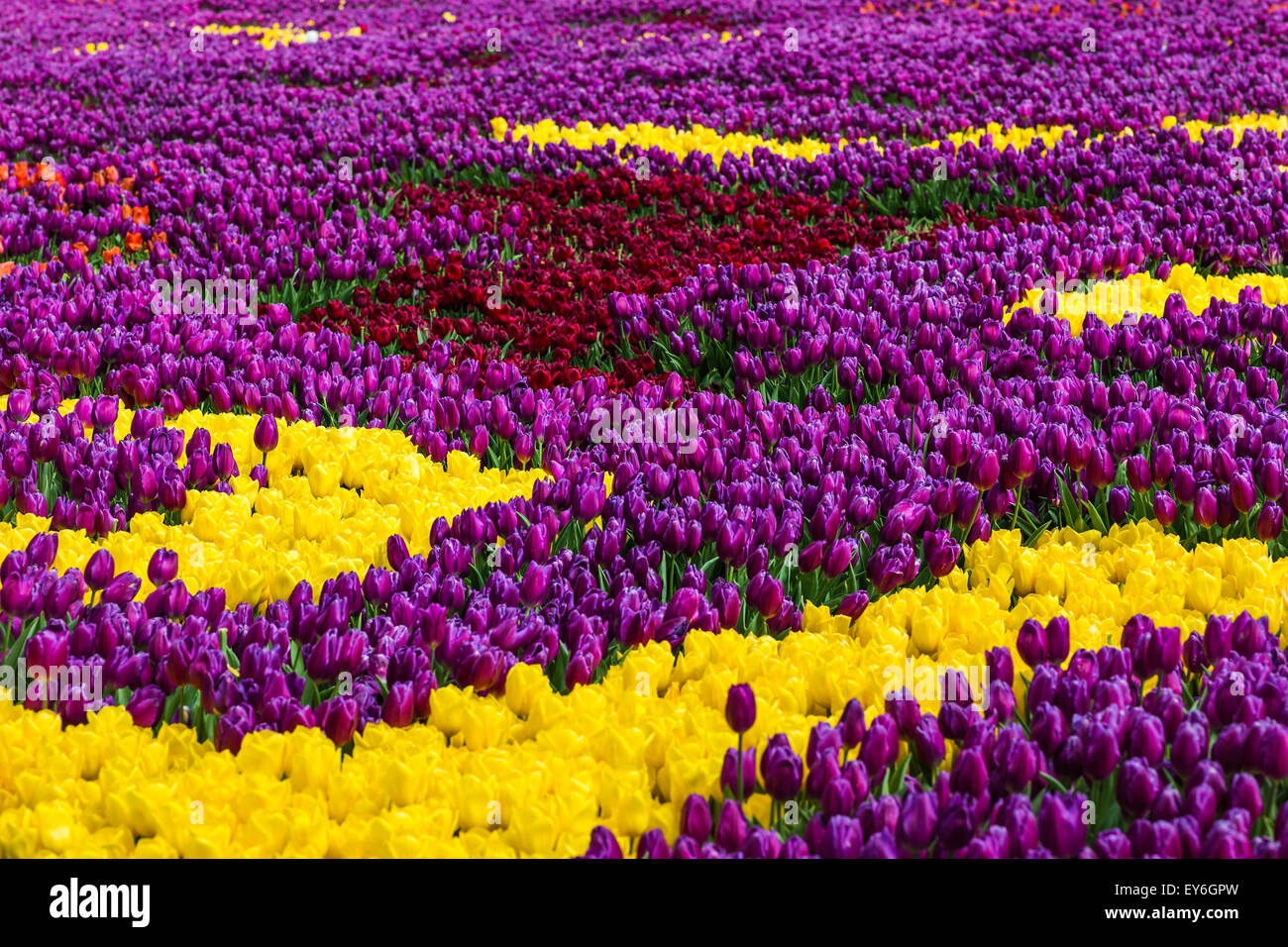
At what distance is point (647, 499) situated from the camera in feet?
17.3

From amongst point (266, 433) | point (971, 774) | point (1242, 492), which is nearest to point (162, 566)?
point (266, 433)

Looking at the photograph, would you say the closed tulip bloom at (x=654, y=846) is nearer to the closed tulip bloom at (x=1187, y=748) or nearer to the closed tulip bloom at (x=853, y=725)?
the closed tulip bloom at (x=853, y=725)

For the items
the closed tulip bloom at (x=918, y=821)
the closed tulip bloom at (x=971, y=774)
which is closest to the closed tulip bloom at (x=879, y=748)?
the closed tulip bloom at (x=971, y=774)

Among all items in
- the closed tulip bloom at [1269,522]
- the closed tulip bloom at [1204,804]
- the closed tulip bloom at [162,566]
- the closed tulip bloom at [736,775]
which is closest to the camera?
the closed tulip bloom at [1204,804]

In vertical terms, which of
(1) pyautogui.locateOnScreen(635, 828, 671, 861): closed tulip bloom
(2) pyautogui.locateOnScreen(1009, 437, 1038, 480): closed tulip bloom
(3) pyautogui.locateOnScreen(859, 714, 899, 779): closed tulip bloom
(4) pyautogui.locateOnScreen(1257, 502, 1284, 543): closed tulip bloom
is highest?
(2) pyautogui.locateOnScreen(1009, 437, 1038, 480): closed tulip bloom

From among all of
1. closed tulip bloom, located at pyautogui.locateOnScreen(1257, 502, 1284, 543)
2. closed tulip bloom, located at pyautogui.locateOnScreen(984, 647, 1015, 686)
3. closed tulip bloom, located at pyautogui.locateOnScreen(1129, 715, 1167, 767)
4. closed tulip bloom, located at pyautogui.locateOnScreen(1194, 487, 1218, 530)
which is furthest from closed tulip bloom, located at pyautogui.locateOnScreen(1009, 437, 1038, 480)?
closed tulip bloom, located at pyautogui.locateOnScreen(1129, 715, 1167, 767)

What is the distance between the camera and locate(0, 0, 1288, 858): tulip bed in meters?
3.23

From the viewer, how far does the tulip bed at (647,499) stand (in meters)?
3.23

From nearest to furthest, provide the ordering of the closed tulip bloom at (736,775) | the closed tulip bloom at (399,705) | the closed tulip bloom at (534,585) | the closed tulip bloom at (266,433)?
1. the closed tulip bloom at (736,775)
2. the closed tulip bloom at (399,705)
3. the closed tulip bloom at (534,585)
4. the closed tulip bloom at (266,433)

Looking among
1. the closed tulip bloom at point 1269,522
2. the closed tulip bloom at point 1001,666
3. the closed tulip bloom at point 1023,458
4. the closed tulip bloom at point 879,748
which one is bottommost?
the closed tulip bloom at point 879,748

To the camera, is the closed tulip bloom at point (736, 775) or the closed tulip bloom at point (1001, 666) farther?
the closed tulip bloom at point (1001, 666)

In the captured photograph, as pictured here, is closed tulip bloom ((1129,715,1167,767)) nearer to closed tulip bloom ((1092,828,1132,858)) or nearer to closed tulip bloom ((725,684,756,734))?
closed tulip bloom ((1092,828,1132,858))

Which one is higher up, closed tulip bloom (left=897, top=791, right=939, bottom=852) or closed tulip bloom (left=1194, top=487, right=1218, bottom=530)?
closed tulip bloom (left=1194, top=487, right=1218, bottom=530)
